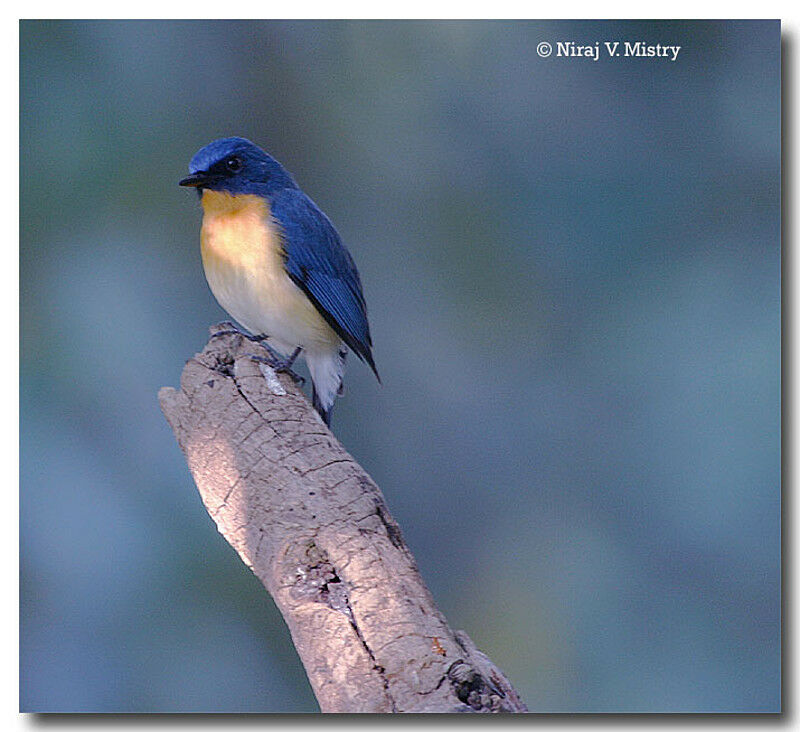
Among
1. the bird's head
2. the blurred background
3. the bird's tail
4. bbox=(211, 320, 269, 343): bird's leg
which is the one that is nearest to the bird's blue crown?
the bird's head

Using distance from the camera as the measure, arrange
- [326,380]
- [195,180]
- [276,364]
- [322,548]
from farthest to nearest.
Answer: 1. [326,380]
2. [195,180]
3. [276,364]
4. [322,548]

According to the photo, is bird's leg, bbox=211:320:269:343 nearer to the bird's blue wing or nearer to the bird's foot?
the bird's foot

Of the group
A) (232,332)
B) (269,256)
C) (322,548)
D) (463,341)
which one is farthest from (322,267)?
(322,548)

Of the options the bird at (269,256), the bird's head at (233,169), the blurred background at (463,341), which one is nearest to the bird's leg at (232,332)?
Answer: the bird at (269,256)

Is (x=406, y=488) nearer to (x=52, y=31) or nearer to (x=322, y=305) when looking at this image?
(x=322, y=305)

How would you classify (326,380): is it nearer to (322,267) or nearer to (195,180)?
(322,267)

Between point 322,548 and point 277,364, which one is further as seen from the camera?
point 277,364

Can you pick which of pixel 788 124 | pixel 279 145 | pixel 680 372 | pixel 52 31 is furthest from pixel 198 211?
pixel 788 124

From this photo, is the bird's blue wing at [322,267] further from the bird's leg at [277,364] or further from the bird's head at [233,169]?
the bird's leg at [277,364]
